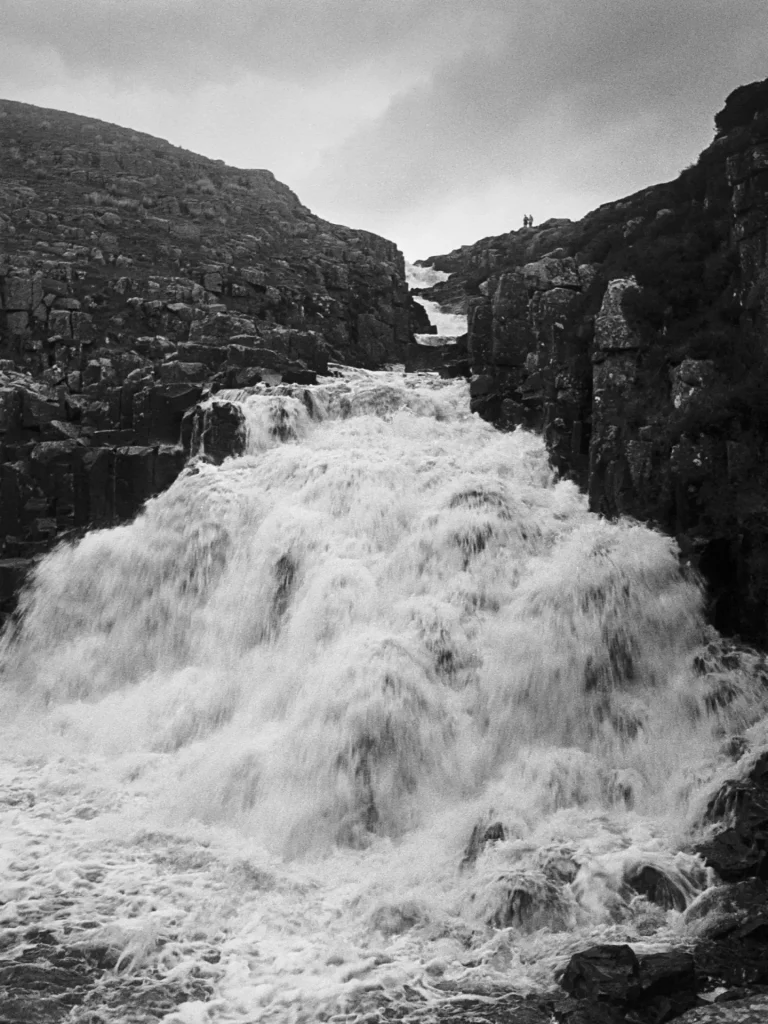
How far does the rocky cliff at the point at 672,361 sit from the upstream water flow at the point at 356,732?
1.03 m

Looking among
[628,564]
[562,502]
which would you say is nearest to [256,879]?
[628,564]

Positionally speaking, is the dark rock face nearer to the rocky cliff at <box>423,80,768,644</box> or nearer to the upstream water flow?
the rocky cliff at <box>423,80,768,644</box>

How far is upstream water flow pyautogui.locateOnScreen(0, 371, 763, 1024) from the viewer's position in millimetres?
12633

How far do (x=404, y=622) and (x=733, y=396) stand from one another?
28.1ft

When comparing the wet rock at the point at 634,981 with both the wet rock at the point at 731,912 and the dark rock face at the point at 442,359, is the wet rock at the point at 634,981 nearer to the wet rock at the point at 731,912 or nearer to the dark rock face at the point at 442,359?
the wet rock at the point at 731,912

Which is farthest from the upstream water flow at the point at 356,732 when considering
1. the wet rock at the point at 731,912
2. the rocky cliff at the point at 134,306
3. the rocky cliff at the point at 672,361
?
the rocky cliff at the point at 134,306

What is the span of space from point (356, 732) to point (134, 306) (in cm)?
3039

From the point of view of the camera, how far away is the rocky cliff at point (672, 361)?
19.1m

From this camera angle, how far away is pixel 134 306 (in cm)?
4159

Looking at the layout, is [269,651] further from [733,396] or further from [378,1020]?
[733,396]

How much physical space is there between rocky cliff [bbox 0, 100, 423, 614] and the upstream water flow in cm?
351

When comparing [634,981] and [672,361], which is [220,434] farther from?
[634,981]

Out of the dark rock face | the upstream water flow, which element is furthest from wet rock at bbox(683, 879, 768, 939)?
the dark rock face

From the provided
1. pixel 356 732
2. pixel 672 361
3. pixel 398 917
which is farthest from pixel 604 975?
pixel 672 361
